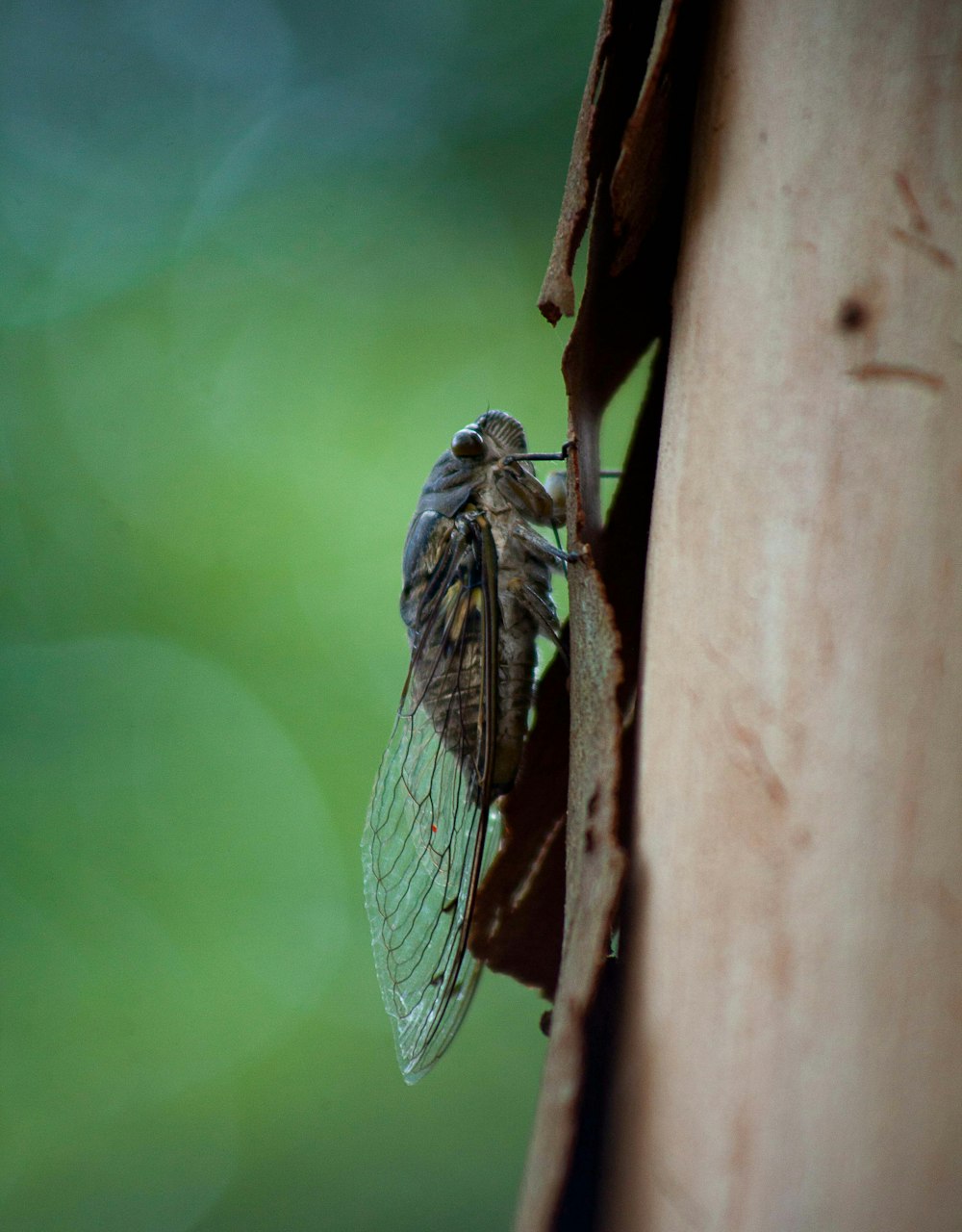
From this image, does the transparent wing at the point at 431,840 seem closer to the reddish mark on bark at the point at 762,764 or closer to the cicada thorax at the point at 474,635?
the cicada thorax at the point at 474,635

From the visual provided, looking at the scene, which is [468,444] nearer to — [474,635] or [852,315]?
[474,635]

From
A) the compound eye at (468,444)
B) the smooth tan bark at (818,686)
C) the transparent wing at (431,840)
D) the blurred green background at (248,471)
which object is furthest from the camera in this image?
the blurred green background at (248,471)

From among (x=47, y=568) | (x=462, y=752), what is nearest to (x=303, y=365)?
(x=47, y=568)

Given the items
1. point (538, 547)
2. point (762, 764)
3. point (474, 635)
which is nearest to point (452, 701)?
point (474, 635)

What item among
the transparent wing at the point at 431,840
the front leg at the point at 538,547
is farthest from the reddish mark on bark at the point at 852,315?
the front leg at the point at 538,547

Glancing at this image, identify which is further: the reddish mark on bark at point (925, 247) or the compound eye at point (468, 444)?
the compound eye at point (468, 444)

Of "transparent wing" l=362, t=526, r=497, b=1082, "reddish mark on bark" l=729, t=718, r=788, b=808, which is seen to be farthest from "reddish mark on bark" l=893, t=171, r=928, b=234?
"transparent wing" l=362, t=526, r=497, b=1082
